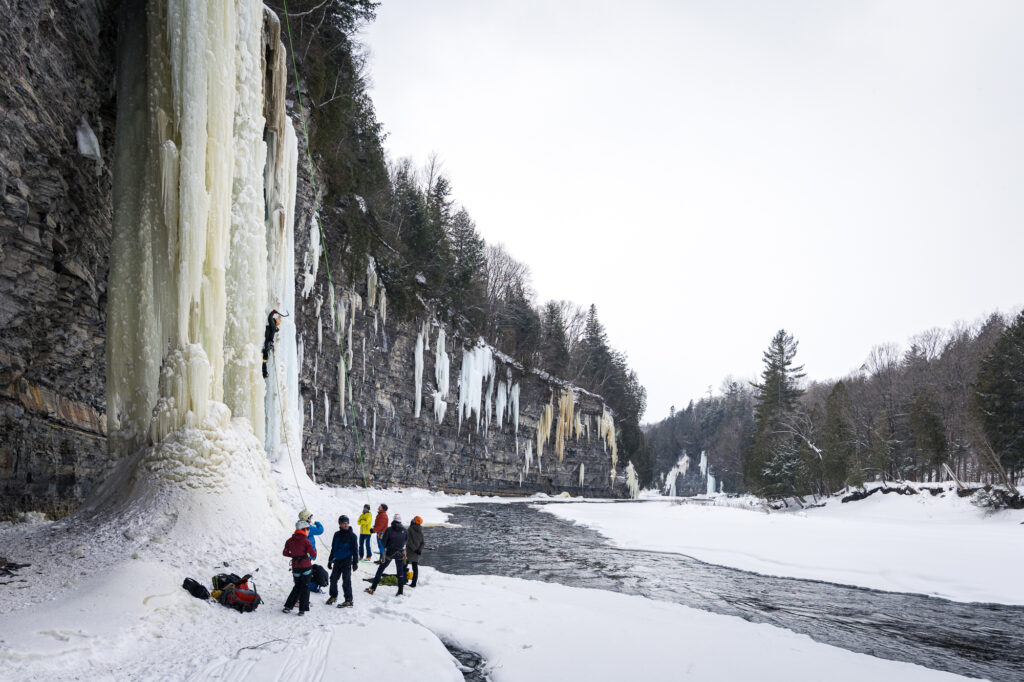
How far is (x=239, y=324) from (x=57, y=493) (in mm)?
3720

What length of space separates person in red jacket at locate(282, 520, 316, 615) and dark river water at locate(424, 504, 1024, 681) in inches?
163

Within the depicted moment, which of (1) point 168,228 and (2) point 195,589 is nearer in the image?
(2) point 195,589

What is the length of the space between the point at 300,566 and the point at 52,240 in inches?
Answer: 216

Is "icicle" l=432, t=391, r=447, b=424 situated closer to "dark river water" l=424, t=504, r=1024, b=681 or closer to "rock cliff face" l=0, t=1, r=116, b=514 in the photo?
"dark river water" l=424, t=504, r=1024, b=681

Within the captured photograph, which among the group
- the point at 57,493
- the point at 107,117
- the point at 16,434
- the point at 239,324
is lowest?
the point at 57,493

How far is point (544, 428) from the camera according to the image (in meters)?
41.8

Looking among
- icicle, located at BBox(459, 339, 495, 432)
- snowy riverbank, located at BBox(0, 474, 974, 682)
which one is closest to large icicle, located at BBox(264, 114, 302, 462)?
snowy riverbank, located at BBox(0, 474, 974, 682)

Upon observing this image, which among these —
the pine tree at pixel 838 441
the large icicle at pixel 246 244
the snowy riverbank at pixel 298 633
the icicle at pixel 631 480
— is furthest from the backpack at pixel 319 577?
the icicle at pixel 631 480

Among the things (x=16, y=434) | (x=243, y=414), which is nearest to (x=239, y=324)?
(x=243, y=414)

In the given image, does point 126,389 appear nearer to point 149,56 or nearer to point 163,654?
point 163,654

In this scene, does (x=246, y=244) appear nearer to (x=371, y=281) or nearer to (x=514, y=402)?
(x=371, y=281)

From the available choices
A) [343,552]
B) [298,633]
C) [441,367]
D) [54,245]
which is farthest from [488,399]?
[298,633]

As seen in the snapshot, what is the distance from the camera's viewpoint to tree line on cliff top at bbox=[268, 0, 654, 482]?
60.7 feet

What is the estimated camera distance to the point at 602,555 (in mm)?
12383
